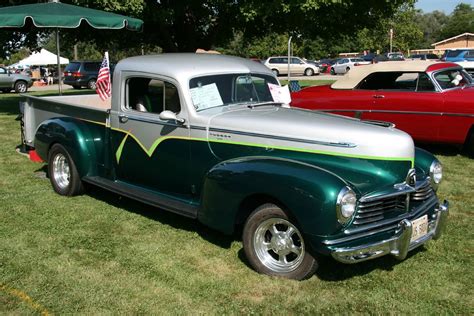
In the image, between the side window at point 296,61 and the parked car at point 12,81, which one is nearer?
the parked car at point 12,81

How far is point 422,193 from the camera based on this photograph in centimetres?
429

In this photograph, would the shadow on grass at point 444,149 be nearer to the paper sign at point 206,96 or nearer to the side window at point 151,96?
the paper sign at point 206,96

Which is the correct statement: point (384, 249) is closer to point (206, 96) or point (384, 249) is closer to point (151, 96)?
point (206, 96)

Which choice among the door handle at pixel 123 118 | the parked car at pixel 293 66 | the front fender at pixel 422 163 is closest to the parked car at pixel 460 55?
the parked car at pixel 293 66

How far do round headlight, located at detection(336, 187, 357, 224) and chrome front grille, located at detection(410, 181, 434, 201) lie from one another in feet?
2.74

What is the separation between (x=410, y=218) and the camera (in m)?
Result: 3.92

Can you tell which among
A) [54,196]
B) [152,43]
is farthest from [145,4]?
[54,196]

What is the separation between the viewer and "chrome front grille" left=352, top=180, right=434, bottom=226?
374 centimetres

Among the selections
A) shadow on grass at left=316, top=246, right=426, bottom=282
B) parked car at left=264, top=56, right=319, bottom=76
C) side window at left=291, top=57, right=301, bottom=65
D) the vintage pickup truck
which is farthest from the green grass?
side window at left=291, top=57, right=301, bottom=65

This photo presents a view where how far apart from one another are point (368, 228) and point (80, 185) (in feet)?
12.2

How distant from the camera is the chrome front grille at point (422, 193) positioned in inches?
167

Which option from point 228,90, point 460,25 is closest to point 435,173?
point 228,90

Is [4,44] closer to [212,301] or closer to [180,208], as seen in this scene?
[180,208]

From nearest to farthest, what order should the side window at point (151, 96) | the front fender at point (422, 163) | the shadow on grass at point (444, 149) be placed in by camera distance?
the front fender at point (422, 163)
the side window at point (151, 96)
the shadow on grass at point (444, 149)
